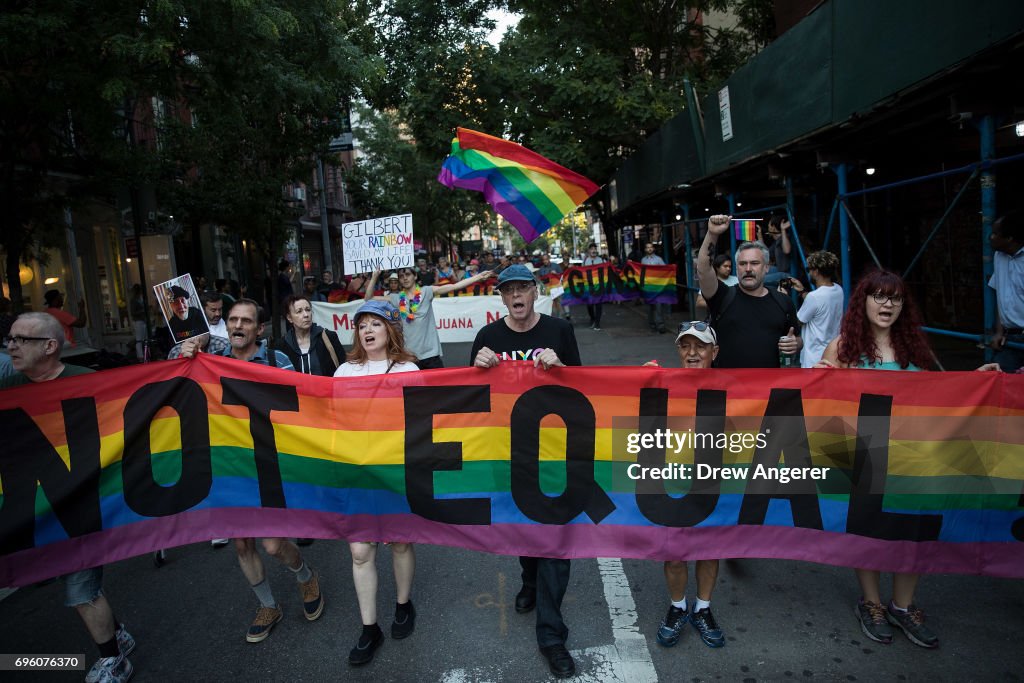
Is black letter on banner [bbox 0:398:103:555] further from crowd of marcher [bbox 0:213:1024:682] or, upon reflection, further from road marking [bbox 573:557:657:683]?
road marking [bbox 573:557:657:683]

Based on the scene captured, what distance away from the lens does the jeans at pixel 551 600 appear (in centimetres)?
352

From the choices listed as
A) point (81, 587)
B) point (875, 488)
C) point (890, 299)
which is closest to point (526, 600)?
point (875, 488)

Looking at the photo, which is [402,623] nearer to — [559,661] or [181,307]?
[559,661]

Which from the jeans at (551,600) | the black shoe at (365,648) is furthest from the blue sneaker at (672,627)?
the black shoe at (365,648)

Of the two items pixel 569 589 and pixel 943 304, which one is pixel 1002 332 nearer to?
pixel 569 589

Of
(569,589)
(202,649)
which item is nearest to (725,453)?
(569,589)

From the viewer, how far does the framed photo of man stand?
5707mm

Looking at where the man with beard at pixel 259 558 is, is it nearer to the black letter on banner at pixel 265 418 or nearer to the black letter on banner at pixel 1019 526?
the black letter on banner at pixel 265 418

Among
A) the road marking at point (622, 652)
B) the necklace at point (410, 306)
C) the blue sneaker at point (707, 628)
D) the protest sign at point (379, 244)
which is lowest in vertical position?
the road marking at point (622, 652)

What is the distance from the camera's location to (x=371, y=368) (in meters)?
3.97

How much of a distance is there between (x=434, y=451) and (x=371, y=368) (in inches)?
24.3

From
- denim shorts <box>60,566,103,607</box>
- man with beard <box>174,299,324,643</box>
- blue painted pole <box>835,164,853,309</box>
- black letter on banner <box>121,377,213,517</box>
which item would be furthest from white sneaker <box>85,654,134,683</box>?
blue painted pole <box>835,164,853,309</box>

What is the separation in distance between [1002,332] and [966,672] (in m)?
3.25

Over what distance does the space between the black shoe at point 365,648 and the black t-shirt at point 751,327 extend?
8.57ft
